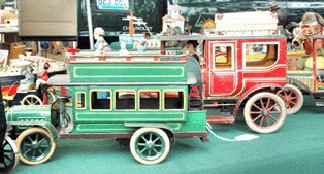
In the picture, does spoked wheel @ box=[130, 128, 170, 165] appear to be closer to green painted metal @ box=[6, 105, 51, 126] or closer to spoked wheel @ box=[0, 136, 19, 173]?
green painted metal @ box=[6, 105, 51, 126]

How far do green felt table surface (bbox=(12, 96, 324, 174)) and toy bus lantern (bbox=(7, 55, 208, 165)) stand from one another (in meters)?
0.25

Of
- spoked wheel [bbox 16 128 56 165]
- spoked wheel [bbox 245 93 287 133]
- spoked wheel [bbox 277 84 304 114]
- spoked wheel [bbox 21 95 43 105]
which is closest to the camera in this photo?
spoked wheel [bbox 16 128 56 165]

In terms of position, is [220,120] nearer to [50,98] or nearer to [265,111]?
[265,111]

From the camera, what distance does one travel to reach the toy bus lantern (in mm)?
5105

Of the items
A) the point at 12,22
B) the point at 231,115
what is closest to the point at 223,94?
the point at 231,115

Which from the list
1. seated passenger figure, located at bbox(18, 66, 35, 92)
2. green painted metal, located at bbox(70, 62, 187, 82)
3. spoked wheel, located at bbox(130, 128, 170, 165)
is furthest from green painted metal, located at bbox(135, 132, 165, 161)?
seated passenger figure, located at bbox(18, 66, 35, 92)

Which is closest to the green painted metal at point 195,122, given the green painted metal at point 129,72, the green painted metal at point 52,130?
the green painted metal at point 129,72

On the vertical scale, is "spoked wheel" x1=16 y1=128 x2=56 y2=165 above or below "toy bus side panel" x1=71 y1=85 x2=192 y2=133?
below

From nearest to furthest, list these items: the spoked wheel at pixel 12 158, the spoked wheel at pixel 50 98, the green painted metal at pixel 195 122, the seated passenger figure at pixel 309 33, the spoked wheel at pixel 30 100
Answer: the spoked wheel at pixel 12 158 < the green painted metal at pixel 195 122 < the spoked wheel at pixel 30 100 < the spoked wheel at pixel 50 98 < the seated passenger figure at pixel 309 33

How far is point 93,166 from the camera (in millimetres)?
5047

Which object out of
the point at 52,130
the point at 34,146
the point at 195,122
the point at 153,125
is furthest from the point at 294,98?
the point at 34,146

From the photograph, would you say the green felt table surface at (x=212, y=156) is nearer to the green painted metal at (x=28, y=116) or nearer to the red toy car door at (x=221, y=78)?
the green painted metal at (x=28, y=116)

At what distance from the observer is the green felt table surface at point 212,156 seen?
492cm

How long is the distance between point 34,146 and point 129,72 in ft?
5.72
